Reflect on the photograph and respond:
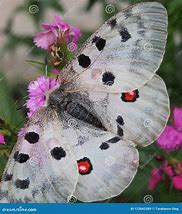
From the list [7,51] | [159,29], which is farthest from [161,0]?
[7,51]

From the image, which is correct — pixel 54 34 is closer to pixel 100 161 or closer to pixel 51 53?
pixel 51 53

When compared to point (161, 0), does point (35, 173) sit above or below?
below

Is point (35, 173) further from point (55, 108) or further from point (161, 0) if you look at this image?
point (161, 0)

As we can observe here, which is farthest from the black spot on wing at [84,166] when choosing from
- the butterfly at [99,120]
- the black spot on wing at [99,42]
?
the black spot on wing at [99,42]

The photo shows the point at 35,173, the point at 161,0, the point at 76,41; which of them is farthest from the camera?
the point at 161,0

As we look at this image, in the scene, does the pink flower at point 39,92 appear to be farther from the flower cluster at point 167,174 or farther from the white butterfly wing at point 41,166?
the flower cluster at point 167,174

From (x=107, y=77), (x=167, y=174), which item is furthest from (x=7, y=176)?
(x=167, y=174)

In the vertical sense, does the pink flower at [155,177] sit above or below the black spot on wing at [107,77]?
below
